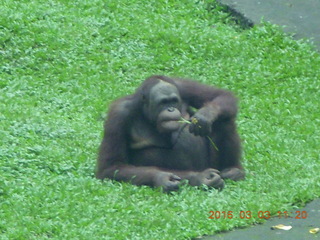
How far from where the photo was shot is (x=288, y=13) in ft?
39.2

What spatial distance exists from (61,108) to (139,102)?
6.61 ft

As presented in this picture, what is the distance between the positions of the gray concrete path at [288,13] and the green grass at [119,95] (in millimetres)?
242

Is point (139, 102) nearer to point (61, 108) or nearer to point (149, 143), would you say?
point (149, 143)

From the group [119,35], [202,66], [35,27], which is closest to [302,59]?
[202,66]

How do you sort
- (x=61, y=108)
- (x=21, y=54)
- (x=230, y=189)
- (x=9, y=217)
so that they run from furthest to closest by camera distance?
(x=21, y=54) < (x=61, y=108) < (x=230, y=189) < (x=9, y=217)

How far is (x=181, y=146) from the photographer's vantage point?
23.6 feet

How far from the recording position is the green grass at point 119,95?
6020 mm

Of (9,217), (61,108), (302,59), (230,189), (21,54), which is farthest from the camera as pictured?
(302,59)

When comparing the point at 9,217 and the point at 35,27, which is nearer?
the point at 9,217

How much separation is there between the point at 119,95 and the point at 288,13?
3567mm
